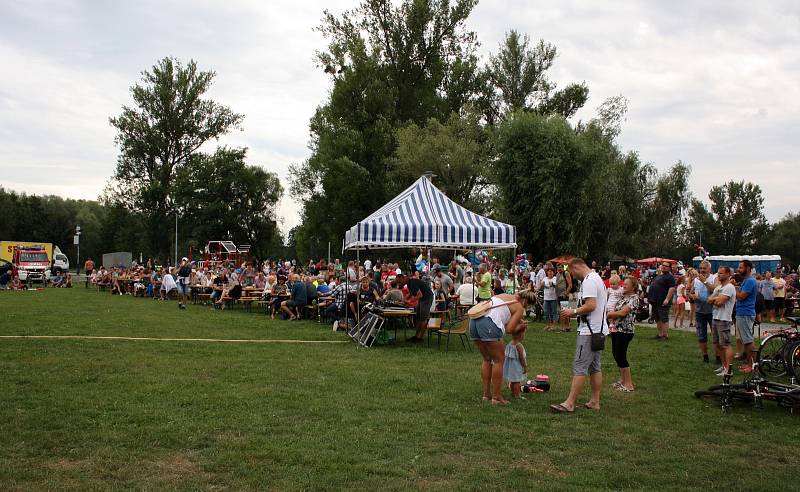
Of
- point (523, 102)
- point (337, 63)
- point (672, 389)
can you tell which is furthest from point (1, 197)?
point (672, 389)

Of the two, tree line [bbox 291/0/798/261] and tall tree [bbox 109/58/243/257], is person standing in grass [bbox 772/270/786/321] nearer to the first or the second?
tree line [bbox 291/0/798/261]

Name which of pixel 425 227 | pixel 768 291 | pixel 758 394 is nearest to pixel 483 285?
pixel 425 227

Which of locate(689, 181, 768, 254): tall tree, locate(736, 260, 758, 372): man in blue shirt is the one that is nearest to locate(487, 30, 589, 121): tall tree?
locate(736, 260, 758, 372): man in blue shirt

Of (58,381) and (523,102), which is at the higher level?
(523,102)

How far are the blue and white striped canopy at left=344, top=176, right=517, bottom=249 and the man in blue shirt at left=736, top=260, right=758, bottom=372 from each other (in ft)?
16.6

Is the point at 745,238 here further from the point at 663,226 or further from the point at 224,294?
the point at 224,294

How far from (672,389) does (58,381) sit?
7583 mm

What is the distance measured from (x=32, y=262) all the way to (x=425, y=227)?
30.9m

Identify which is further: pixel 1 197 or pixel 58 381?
pixel 1 197

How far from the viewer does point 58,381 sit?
7.67 metres

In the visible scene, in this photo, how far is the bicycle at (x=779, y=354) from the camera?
8.56 m

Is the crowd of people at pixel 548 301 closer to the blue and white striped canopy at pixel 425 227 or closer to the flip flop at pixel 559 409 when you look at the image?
the flip flop at pixel 559 409

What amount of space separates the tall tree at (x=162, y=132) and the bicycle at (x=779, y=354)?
144ft

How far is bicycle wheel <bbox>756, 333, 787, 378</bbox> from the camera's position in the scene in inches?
358
